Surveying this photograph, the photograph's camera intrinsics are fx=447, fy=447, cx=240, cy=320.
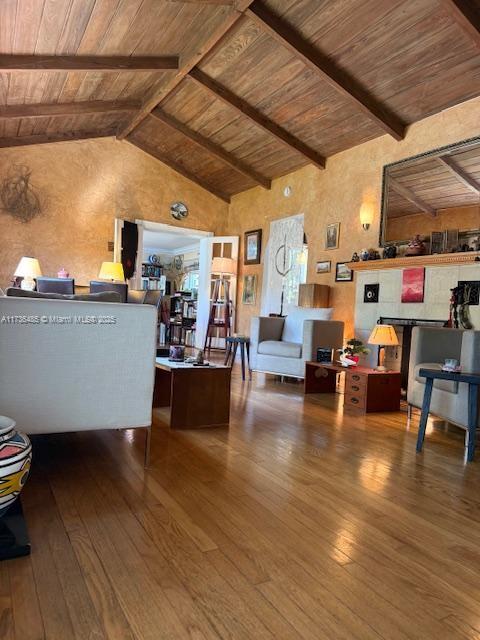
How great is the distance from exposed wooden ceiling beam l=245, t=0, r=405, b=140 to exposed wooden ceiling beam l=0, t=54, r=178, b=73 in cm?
137

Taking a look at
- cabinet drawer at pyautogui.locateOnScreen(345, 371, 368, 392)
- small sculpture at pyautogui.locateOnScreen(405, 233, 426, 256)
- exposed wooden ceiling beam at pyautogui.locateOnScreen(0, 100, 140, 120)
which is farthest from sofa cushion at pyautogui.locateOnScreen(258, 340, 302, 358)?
exposed wooden ceiling beam at pyautogui.locateOnScreen(0, 100, 140, 120)

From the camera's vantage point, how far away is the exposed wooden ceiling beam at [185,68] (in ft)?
13.2

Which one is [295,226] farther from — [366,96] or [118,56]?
[118,56]

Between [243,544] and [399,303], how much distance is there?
12.9 feet

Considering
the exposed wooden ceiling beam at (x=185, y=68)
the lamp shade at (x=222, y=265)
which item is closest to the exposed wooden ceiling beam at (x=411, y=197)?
the exposed wooden ceiling beam at (x=185, y=68)

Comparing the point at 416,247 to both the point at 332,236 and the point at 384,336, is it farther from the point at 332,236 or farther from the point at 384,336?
the point at 332,236

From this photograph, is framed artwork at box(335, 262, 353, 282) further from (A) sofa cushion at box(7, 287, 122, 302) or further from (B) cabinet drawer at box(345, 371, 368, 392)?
(A) sofa cushion at box(7, 287, 122, 302)

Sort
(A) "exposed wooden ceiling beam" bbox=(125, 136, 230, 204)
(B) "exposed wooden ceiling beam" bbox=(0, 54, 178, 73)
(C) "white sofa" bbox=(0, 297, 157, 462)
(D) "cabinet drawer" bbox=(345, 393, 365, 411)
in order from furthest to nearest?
(A) "exposed wooden ceiling beam" bbox=(125, 136, 230, 204)
(B) "exposed wooden ceiling beam" bbox=(0, 54, 178, 73)
(D) "cabinet drawer" bbox=(345, 393, 365, 411)
(C) "white sofa" bbox=(0, 297, 157, 462)

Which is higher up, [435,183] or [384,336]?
[435,183]

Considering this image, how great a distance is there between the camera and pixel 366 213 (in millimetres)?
5477

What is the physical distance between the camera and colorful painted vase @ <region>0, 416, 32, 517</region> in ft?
4.59

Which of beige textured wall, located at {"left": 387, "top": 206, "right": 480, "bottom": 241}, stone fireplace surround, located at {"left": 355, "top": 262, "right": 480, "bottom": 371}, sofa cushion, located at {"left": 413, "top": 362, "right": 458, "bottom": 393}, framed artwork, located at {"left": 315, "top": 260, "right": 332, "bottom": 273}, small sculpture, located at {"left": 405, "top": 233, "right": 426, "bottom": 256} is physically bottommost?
sofa cushion, located at {"left": 413, "top": 362, "right": 458, "bottom": 393}

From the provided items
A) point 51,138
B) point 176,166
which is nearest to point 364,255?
point 176,166

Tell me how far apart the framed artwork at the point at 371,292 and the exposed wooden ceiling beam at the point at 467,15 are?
2.52 metres
